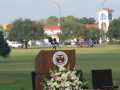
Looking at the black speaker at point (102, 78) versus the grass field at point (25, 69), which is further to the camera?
the grass field at point (25, 69)

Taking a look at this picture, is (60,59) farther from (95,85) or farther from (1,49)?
(1,49)

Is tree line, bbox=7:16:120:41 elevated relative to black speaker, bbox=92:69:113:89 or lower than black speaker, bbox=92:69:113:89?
lower

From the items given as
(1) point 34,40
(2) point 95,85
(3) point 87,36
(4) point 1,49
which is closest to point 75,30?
(3) point 87,36

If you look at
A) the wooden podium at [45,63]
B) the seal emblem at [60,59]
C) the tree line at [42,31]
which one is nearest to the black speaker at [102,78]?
the wooden podium at [45,63]

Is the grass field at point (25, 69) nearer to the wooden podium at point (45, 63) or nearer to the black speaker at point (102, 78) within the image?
the black speaker at point (102, 78)

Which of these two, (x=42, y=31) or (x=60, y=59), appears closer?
(x=60, y=59)

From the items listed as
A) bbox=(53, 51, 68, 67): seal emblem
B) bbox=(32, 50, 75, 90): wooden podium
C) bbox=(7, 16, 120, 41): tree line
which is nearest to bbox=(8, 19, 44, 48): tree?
bbox=(7, 16, 120, 41): tree line

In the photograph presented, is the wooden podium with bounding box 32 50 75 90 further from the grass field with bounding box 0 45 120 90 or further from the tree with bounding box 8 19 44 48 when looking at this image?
the tree with bounding box 8 19 44 48

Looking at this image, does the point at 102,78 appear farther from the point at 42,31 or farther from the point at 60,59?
the point at 42,31

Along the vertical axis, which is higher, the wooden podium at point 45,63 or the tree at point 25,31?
the wooden podium at point 45,63

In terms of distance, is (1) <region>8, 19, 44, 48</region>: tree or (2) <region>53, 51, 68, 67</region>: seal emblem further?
(1) <region>8, 19, 44, 48</region>: tree

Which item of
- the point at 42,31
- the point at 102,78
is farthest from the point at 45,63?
the point at 42,31

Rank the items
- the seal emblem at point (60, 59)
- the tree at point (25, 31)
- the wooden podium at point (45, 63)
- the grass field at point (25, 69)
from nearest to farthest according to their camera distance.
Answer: the seal emblem at point (60, 59) → the wooden podium at point (45, 63) → the grass field at point (25, 69) → the tree at point (25, 31)

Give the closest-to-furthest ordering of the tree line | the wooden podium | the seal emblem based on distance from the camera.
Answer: the seal emblem < the wooden podium < the tree line
